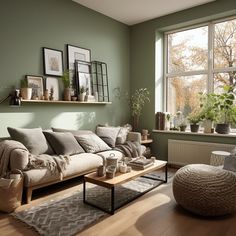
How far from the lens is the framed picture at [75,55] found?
399 centimetres

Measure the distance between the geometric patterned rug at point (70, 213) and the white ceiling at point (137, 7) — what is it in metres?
3.10

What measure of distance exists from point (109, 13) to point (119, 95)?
1623mm

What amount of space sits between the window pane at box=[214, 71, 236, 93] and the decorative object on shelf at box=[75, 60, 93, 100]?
7.65 feet

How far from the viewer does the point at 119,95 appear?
500 cm

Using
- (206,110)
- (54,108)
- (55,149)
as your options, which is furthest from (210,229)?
(54,108)

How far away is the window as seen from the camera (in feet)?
13.9

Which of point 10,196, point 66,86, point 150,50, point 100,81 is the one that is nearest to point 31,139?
point 10,196

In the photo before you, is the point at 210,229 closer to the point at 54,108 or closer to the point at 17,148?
the point at 17,148

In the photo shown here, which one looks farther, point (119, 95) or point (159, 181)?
point (119, 95)

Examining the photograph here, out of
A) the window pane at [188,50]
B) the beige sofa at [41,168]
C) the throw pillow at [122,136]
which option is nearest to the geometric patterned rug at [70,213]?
the beige sofa at [41,168]

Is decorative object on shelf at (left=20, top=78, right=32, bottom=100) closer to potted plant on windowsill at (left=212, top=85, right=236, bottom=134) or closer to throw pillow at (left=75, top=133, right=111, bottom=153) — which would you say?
throw pillow at (left=75, top=133, right=111, bottom=153)

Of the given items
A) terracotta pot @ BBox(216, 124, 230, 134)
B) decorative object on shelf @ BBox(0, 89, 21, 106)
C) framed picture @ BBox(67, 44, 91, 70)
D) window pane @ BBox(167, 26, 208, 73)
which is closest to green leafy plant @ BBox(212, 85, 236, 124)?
terracotta pot @ BBox(216, 124, 230, 134)

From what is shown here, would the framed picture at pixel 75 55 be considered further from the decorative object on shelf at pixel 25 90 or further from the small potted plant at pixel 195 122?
the small potted plant at pixel 195 122

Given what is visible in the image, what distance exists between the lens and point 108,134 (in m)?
4.14
